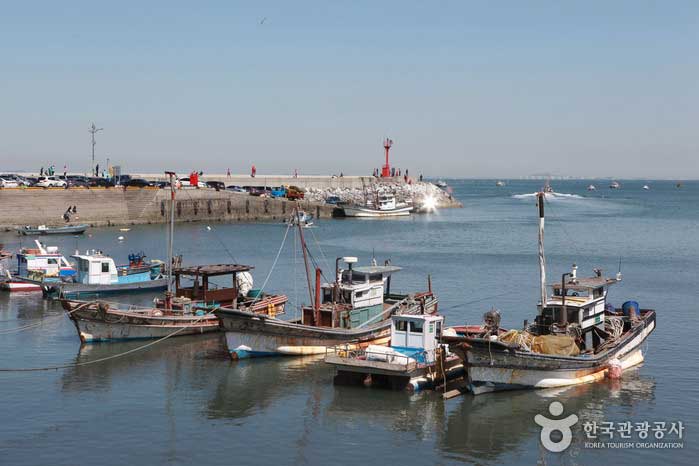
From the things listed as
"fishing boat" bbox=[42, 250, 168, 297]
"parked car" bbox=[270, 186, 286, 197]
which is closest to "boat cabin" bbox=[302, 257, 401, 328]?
"fishing boat" bbox=[42, 250, 168, 297]

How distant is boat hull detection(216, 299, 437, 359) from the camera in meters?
31.5

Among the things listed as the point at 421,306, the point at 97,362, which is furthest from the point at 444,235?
the point at 97,362

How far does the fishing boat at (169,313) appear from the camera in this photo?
3441cm

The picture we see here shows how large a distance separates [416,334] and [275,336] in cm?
613

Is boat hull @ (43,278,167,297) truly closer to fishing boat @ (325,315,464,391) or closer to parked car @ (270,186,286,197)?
fishing boat @ (325,315,464,391)

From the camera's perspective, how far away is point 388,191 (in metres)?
152

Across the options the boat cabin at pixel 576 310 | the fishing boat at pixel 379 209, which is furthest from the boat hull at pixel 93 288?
the fishing boat at pixel 379 209

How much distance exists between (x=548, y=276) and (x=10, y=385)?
126 feet

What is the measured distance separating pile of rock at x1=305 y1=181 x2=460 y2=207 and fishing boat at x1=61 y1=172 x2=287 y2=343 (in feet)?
312

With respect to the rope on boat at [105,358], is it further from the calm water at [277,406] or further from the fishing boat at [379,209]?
the fishing boat at [379,209]

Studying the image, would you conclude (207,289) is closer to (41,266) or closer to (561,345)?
(41,266)

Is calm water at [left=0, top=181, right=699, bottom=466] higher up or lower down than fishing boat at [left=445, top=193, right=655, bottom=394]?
lower down

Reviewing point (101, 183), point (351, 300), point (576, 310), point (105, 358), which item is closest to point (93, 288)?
point (105, 358)

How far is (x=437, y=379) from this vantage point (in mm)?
28094
